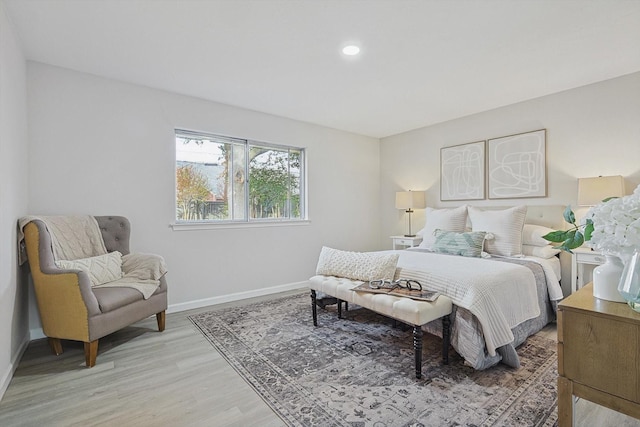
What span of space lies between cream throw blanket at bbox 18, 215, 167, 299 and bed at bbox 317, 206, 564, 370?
204cm

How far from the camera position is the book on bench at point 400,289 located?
86.0 inches

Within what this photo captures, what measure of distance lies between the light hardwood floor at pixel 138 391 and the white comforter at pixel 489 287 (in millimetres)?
585

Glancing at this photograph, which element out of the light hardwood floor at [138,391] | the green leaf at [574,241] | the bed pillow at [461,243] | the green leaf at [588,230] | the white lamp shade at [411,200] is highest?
the white lamp shade at [411,200]

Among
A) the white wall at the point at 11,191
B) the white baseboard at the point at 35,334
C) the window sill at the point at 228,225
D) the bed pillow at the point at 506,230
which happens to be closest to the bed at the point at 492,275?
the bed pillow at the point at 506,230

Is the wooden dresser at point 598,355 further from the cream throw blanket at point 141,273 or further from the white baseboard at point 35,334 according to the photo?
the white baseboard at point 35,334

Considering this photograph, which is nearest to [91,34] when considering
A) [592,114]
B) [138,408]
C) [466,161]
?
[138,408]

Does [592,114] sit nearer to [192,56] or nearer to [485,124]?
[485,124]

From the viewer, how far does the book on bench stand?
2.18 meters

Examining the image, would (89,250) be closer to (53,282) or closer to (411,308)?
(53,282)

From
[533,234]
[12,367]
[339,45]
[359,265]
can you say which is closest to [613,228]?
[359,265]

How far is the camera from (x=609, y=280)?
126cm

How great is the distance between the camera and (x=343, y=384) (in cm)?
196

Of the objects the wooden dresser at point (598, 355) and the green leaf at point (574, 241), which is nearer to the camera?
the wooden dresser at point (598, 355)

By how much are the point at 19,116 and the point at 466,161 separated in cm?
468
